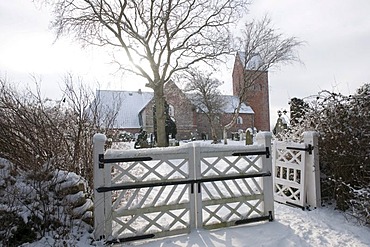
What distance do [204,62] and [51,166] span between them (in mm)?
14581

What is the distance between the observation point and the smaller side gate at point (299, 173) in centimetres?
499

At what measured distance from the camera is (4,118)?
423cm

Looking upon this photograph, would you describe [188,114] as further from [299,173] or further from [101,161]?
[101,161]

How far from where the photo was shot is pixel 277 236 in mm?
3891

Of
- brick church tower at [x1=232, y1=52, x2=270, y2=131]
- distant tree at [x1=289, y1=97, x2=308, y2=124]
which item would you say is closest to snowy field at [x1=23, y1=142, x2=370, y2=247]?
distant tree at [x1=289, y1=97, x2=308, y2=124]

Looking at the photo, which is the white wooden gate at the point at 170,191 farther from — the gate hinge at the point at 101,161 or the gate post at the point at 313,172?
the gate post at the point at 313,172

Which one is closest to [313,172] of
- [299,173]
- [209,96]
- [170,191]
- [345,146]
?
[299,173]

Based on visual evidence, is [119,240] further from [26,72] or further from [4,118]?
[26,72]

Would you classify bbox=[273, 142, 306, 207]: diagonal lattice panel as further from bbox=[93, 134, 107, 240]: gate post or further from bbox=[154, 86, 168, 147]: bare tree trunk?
bbox=[154, 86, 168, 147]: bare tree trunk

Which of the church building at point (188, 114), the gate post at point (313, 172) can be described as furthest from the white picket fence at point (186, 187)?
the church building at point (188, 114)

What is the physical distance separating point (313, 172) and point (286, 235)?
1538 millimetres

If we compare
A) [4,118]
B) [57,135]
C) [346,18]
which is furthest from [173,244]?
[346,18]

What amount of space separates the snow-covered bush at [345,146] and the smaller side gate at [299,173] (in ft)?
0.96

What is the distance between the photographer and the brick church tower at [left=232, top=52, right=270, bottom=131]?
72.9ft
